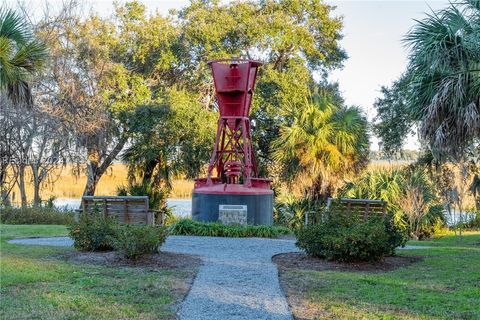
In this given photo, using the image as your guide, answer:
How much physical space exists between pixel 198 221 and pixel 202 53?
1203 cm

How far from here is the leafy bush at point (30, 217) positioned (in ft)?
62.3

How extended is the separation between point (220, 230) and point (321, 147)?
770cm

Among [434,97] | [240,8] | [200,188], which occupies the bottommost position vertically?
[200,188]

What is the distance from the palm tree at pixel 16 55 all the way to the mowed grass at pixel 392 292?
7689 mm

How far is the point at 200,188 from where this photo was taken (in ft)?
53.4

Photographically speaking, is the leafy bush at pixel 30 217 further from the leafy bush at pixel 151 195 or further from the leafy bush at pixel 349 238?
the leafy bush at pixel 349 238

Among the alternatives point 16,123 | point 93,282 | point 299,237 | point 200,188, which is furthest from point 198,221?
point 16,123

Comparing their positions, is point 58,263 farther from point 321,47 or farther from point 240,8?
point 321,47

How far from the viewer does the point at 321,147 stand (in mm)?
20938

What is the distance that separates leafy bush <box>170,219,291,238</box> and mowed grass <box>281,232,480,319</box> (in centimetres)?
540

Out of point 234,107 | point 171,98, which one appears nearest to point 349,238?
point 234,107

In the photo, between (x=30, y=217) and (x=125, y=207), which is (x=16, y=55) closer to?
(x=125, y=207)

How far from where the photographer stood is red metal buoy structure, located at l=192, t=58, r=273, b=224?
15766 millimetres

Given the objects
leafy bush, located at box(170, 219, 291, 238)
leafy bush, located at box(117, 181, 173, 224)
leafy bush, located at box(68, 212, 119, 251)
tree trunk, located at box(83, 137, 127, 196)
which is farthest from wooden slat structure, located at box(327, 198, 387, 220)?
tree trunk, located at box(83, 137, 127, 196)
